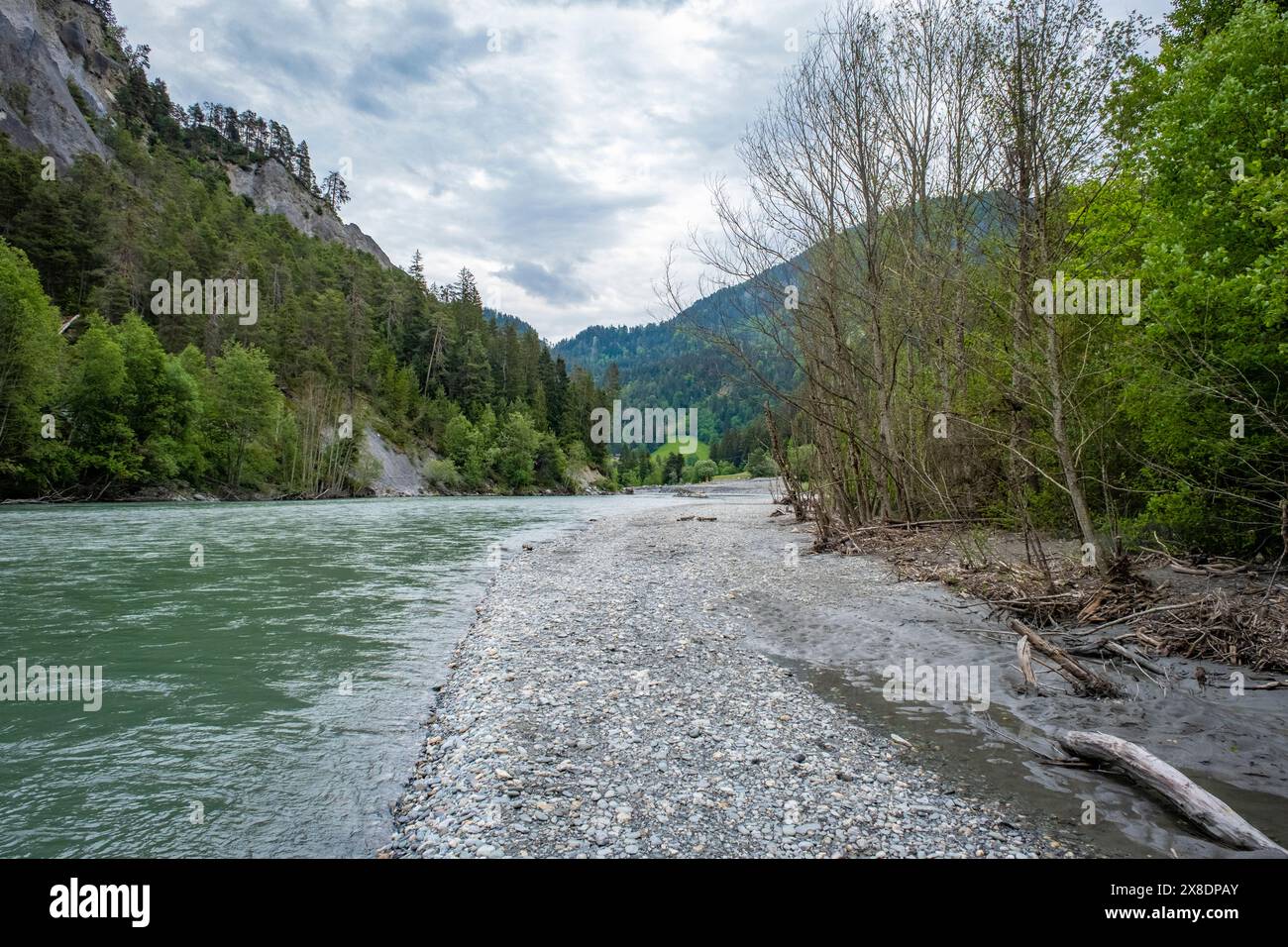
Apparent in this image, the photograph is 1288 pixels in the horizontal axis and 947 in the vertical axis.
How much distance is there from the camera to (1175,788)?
4.27m

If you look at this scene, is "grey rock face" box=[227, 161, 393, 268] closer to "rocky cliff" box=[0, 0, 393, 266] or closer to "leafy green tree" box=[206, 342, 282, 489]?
"rocky cliff" box=[0, 0, 393, 266]

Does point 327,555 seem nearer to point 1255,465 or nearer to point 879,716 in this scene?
point 879,716

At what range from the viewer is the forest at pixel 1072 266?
9391 millimetres

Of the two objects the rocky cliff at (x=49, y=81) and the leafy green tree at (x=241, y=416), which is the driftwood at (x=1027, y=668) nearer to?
the leafy green tree at (x=241, y=416)

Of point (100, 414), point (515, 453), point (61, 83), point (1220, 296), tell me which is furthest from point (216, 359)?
point (61, 83)

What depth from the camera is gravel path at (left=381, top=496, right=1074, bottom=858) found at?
401cm

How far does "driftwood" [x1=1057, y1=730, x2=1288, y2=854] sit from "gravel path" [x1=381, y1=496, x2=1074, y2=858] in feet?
3.45

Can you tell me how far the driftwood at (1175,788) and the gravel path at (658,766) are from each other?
1.05 metres

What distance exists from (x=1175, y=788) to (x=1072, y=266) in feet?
34.8

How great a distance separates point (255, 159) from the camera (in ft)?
477

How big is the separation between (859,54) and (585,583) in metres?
17.1

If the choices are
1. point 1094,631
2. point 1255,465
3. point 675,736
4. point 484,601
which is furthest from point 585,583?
point 1255,465

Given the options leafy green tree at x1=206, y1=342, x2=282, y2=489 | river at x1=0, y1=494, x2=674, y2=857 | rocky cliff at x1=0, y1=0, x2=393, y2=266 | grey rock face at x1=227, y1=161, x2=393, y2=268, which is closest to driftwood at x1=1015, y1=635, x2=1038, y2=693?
river at x1=0, y1=494, x2=674, y2=857

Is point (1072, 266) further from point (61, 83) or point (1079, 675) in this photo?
point (61, 83)
